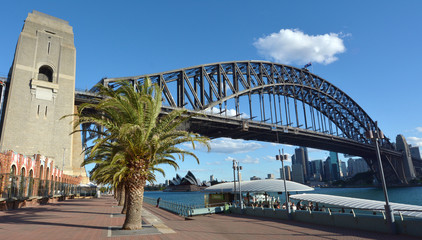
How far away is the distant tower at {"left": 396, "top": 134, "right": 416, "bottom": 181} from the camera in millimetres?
134250

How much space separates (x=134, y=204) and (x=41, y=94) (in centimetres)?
4442

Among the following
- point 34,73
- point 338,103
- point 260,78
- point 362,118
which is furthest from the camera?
point 362,118

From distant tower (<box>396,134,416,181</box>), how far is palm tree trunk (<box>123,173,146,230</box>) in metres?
153

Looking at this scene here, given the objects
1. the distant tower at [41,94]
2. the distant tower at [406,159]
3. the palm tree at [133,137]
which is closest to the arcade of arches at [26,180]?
the distant tower at [41,94]

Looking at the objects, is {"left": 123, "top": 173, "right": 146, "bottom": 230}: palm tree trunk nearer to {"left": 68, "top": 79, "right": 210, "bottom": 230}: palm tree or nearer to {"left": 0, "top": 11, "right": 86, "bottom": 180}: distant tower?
{"left": 68, "top": 79, "right": 210, "bottom": 230}: palm tree

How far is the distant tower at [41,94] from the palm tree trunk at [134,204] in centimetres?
3791

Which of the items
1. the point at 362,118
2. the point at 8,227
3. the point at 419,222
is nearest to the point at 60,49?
the point at 8,227

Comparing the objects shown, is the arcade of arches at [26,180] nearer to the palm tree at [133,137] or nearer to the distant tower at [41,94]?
the distant tower at [41,94]

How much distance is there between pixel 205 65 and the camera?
74125 millimetres

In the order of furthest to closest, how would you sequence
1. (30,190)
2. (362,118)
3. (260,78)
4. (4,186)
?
(362,118) → (260,78) → (30,190) → (4,186)

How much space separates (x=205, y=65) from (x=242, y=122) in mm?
17959

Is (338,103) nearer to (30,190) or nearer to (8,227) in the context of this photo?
(30,190)

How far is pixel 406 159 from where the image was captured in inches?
5379

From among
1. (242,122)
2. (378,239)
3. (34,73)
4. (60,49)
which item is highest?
(60,49)
